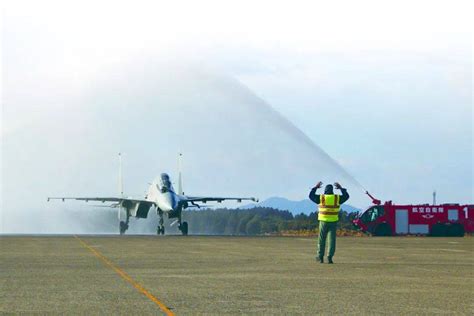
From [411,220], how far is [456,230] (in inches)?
118

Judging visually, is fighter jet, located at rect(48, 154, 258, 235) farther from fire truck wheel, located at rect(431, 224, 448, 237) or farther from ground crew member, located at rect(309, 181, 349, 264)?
ground crew member, located at rect(309, 181, 349, 264)

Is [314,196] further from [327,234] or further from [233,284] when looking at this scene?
[233,284]

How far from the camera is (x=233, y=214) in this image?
9562 cm

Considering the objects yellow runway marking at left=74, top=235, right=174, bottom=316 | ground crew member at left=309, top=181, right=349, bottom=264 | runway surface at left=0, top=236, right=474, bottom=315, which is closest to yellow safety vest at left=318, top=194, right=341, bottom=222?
ground crew member at left=309, top=181, right=349, bottom=264

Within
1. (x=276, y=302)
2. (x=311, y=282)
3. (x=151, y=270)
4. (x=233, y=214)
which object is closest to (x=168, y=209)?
(x=233, y=214)

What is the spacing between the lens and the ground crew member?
29.9 m

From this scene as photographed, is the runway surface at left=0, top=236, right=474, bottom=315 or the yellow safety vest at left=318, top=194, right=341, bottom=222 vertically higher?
the yellow safety vest at left=318, top=194, right=341, bottom=222

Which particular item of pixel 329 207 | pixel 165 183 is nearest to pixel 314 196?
pixel 329 207

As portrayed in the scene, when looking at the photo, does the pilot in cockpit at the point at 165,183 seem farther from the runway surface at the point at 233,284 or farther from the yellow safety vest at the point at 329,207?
the yellow safety vest at the point at 329,207

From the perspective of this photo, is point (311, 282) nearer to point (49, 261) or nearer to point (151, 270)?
point (151, 270)

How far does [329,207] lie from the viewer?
2989cm

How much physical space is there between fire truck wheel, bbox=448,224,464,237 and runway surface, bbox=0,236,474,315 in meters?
36.7

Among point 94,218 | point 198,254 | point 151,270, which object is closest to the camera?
point 151,270

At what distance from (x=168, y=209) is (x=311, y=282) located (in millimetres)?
46203
